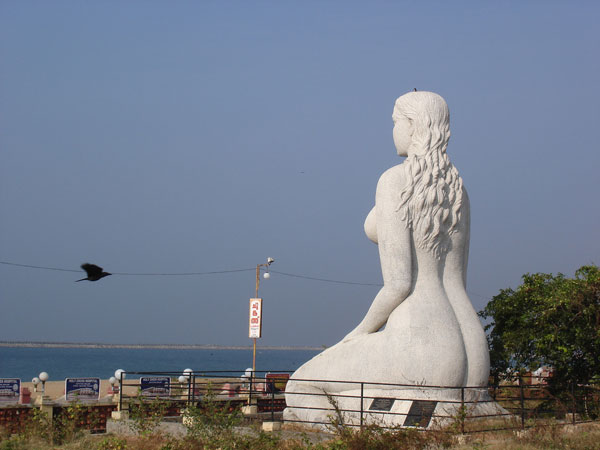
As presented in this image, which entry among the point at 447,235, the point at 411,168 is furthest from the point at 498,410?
the point at 411,168

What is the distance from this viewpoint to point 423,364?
10375 millimetres

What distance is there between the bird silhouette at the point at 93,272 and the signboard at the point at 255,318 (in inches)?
406

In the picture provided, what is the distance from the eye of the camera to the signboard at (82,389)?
1936cm

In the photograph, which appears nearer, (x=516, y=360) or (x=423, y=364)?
(x=423, y=364)

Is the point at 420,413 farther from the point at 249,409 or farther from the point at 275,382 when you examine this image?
the point at 275,382

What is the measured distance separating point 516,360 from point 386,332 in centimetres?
538

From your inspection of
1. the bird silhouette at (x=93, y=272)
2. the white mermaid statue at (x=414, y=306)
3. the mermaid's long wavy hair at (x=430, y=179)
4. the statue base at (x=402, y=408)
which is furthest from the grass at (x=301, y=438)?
the bird silhouette at (x=93, y=272)

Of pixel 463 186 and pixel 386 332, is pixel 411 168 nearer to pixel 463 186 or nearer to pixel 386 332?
pixel 463 186

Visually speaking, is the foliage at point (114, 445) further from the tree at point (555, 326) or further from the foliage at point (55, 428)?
the tree at point (555, 326)

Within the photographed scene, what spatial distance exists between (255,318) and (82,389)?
23.4 feet

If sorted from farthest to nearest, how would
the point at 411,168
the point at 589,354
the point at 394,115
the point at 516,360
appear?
the point at 516,360 → the point at 589,354 → the point at 394,115 → the point at 411,168

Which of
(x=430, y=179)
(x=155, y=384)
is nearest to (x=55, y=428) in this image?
(x=430, y=179)

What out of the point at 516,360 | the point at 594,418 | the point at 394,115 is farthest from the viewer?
the point at 516,360

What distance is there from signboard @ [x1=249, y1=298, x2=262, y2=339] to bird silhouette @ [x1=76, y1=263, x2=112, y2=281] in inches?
406
